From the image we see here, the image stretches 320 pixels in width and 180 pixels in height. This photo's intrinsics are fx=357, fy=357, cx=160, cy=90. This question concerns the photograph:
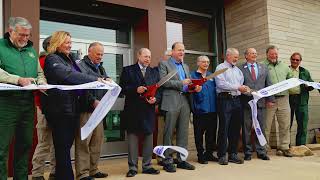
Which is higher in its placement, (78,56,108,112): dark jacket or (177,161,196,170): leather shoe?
(78,56,108,112): dark jacket

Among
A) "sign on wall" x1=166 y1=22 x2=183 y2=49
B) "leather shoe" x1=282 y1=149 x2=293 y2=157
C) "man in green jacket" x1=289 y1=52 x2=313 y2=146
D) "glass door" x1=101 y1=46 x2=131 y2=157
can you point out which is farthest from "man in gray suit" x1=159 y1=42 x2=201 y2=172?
"man in green jacket" x1=289 y1=52 x2=313 y2=146

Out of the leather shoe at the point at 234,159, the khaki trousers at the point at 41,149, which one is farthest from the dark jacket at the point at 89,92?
the leather shoe at the point at 234,159

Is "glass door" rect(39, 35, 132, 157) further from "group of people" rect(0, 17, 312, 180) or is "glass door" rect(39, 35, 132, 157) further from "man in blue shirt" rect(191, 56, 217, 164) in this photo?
"man in blue shirt" rect(191, 56, 217, 164)

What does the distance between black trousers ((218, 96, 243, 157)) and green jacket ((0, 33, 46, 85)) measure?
2.53 meters

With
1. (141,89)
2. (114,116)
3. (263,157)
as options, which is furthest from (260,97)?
(114,116)

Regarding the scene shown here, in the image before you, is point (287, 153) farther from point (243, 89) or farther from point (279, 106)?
point (243, 89)

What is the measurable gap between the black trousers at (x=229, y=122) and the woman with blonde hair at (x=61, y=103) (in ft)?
7.17

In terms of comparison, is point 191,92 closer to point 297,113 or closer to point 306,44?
point 297,113

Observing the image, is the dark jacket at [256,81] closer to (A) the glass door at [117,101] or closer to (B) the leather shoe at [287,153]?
(B) the leather shoe at [287,153]

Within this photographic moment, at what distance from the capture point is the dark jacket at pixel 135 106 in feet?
13.6

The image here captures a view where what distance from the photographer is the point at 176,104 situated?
4.39 m

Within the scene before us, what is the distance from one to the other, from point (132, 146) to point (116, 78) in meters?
2.17

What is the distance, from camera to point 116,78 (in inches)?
241

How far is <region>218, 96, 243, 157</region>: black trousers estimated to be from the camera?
485 cm
